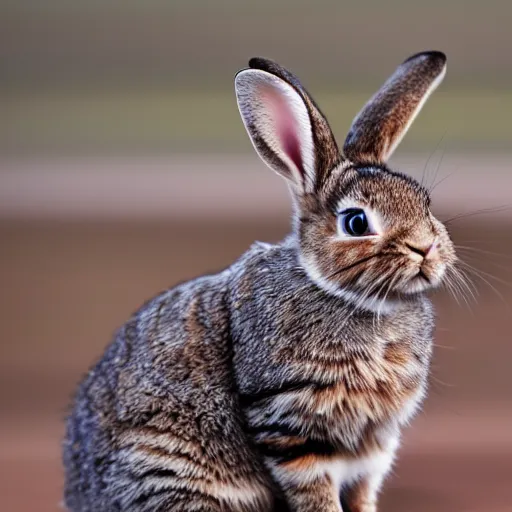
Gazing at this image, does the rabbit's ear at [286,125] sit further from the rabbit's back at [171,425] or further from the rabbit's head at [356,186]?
the rabbit's back at [171,425]

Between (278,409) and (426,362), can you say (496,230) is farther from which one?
(278,409)

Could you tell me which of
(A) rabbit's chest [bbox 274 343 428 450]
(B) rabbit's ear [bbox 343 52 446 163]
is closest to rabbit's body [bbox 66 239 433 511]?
(A) rabbit's chest [bbox 274 343 428 450]

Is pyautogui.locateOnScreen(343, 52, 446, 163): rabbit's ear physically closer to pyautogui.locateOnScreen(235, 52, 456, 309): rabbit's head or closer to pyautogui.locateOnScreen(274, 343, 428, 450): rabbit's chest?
pyautogui.locateOnScreen(235, 52, 456, 309): rabbit's head

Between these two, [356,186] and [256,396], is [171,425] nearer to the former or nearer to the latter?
[256,396]

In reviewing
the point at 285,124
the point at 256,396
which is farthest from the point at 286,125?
the point at 256,396

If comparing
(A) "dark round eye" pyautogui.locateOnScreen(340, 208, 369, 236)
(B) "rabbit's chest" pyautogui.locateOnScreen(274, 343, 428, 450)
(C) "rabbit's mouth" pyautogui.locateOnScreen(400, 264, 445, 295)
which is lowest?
(B) "rabbit's chest" pyautogui.locateOnScreen(274, 343, 428, 450)
